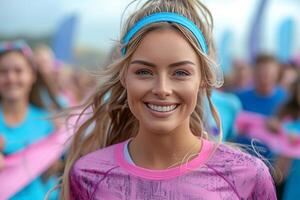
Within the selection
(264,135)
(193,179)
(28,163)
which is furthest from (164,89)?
(264,135)

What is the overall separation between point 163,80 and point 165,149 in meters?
0.34

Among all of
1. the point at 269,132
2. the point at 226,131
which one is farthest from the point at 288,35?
the point at 226,131

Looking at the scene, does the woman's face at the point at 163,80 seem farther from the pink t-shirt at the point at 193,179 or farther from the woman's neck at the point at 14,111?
the woman's neck at the point at 14,111

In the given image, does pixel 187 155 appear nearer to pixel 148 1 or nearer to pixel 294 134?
pixel 148 1

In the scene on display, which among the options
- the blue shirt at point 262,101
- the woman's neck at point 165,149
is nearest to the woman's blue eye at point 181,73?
the woman's neck at point 165,149

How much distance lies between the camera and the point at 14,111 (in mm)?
5738

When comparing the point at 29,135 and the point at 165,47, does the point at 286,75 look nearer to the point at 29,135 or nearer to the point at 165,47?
the point at 29,135

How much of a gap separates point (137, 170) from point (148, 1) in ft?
2.38

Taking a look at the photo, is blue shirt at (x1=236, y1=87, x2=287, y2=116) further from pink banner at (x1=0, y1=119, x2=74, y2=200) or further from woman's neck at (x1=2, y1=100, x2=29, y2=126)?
woman's neck at (x1=2, y1=100, x2=29, y2=126)

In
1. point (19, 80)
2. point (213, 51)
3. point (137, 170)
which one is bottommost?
point (19, 80)

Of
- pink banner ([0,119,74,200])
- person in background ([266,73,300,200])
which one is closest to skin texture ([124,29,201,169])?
pink banner ([0,119,74,200])

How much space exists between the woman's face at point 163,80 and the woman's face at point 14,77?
10.1ft

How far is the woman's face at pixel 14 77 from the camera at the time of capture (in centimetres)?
575

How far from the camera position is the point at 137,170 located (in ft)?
9.39
